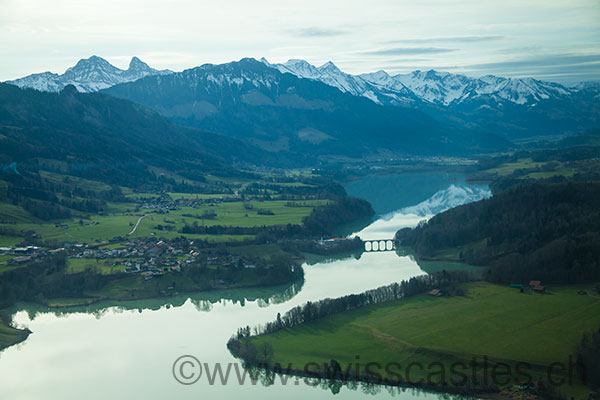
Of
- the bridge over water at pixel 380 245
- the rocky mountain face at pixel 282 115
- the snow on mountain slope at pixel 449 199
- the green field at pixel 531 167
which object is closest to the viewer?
the bridge over water at pixel 380 245

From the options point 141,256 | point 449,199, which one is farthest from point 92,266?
point 449,199

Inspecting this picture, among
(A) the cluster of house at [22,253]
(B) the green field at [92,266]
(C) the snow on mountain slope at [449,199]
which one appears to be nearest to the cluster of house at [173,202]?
(A) the cluster of house at [22,253]

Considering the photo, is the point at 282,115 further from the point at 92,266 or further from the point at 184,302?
the point at 184,302

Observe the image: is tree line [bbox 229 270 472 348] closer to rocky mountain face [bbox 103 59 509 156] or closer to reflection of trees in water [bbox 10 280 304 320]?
reflection of trees in water [bbox 10 280 304 320]

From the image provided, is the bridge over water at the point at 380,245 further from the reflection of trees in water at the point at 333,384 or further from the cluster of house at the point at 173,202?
the reflection of trees in water at the point at 333,384

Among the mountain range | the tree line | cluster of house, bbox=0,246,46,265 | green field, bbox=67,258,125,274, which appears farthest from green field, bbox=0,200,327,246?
the mountain range

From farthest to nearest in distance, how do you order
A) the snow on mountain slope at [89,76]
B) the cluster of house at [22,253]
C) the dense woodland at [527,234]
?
the snow on mountain slope at [89,76] < the cluster of house at [22,253] < the dense woodland at [527,234]
